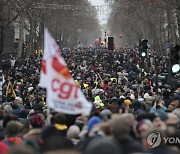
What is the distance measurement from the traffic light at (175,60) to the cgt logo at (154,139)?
624cm

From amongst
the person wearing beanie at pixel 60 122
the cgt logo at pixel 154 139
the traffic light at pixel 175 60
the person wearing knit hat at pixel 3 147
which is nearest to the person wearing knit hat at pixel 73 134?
the person wearing beanie at pixel 60 122

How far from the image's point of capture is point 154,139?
9.32 metres

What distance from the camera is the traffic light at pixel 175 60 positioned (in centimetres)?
1556

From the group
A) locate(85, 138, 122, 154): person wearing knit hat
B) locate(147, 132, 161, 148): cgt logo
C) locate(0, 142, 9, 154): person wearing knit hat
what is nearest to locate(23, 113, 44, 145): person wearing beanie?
locate(0, 142, 9, 154): person wearing knit hat

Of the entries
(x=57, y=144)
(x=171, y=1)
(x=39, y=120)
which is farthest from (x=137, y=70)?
(x=57, y=144)

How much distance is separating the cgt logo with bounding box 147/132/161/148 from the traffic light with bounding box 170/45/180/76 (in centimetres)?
624

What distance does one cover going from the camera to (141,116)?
9820 mm

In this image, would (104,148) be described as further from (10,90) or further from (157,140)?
(10,90)

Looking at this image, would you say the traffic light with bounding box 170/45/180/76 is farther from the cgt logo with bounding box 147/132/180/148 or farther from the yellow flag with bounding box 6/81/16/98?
the yellow flag with bounding box 6/81/16/98

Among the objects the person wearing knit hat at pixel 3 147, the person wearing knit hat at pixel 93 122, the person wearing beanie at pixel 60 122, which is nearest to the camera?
the person wearing knit hat at pixel 3 147

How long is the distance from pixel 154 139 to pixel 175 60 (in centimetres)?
669

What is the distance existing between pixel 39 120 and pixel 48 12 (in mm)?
52330

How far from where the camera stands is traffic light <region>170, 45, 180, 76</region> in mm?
15562

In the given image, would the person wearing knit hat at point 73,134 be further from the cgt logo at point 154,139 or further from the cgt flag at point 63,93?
the cgt logo at point 154,139
